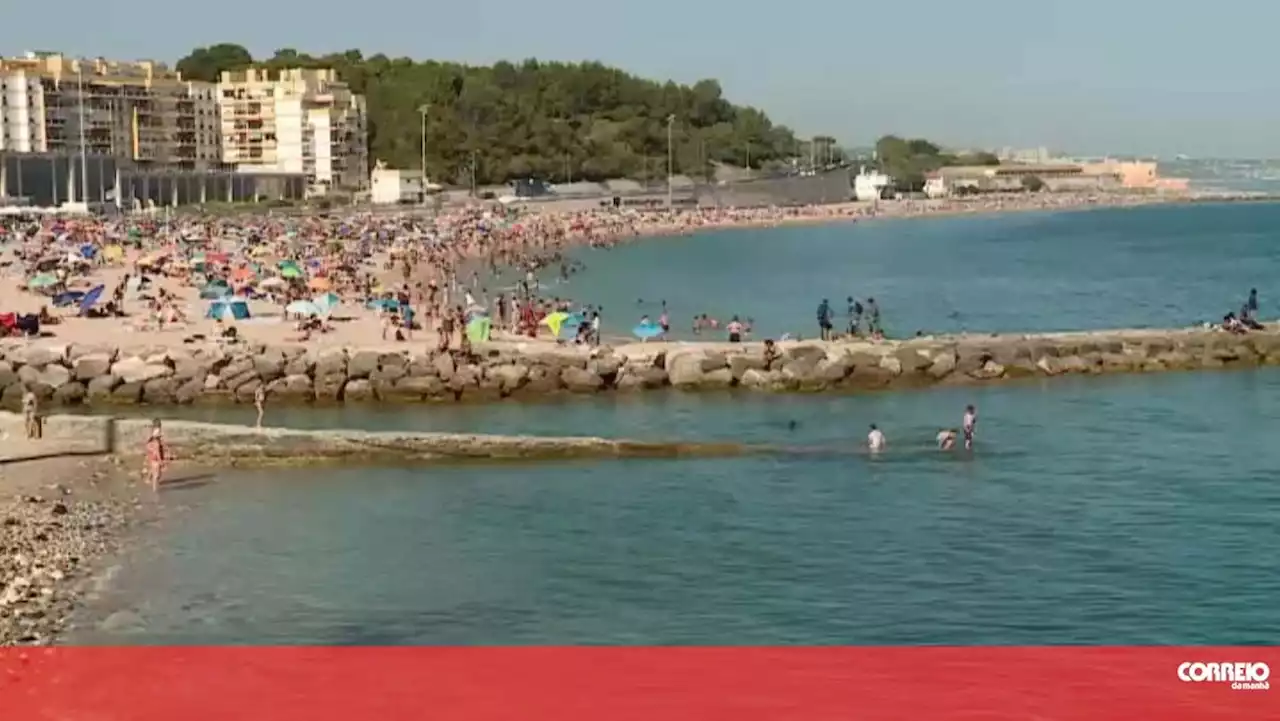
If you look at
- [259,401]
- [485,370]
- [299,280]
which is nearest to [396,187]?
[299,280]

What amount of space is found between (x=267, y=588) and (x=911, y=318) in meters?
37.0

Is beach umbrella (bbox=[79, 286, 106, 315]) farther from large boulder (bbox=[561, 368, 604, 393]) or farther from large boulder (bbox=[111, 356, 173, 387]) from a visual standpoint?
large boulder (bbox=[561, 368, 604, 393])

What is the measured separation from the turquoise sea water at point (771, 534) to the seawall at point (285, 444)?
0.61 metres

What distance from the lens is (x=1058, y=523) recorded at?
21.2 meters

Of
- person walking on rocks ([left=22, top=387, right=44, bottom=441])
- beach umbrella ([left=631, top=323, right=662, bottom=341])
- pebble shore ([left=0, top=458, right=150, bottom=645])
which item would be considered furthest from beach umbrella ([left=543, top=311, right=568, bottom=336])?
pebble shore ([left=0, top=458, right=150, bottom=645])

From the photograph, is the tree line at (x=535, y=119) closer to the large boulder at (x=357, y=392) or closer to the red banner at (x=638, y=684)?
the large boulder at (x=357, y=392)

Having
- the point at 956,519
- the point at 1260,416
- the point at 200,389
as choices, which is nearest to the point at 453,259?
the point at 200,389

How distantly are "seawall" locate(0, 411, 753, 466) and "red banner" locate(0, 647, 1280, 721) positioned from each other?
9.72 metres

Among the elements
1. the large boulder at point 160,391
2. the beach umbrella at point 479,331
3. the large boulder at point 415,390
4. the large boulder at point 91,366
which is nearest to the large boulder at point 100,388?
the large boulder at point 91,366

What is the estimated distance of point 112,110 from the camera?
134750 millimetres

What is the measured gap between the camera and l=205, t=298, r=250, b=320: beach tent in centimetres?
3759

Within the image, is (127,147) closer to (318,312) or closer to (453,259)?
(453,259)

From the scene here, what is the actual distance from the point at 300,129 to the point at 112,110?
49.7ft

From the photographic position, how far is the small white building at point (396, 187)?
121m
